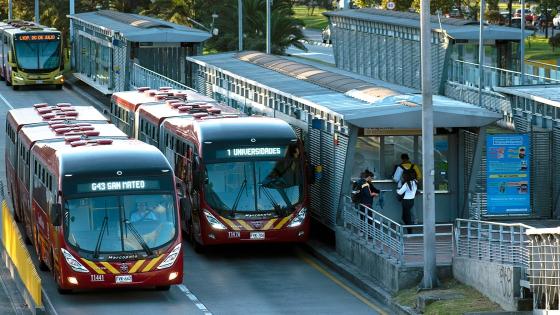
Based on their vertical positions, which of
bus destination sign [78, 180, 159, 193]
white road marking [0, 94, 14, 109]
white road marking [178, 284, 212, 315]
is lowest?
white road marking [178, 284, 212, 315]

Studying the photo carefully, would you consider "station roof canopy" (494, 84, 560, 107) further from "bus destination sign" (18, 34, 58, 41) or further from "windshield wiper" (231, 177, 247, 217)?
"bus destination sign" (18, 34, 58, 41)

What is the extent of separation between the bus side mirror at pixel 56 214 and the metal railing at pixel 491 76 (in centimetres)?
2328

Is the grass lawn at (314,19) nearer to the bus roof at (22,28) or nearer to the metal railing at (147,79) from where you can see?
the bus roof at (22,28)

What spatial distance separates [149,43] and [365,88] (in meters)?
26.7

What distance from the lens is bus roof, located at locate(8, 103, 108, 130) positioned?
3672cm

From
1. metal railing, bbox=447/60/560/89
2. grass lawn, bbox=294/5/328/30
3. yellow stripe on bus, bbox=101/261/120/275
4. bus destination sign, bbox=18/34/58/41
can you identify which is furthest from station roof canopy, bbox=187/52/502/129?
grass lawn, bbox=294/5/328/30

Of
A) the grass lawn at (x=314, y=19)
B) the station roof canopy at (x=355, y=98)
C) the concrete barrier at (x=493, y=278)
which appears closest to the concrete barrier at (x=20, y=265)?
the station roof canopy at (x=355, y=98)

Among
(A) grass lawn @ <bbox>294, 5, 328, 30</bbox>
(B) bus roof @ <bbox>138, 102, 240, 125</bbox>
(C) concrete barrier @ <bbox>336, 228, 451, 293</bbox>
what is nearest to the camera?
(C) concrete barrier @ <bbox>336, 228, 451, 293</bbox>

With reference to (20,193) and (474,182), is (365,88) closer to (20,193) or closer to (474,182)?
(474,182)

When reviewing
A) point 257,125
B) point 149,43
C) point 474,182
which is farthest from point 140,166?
point 149,43

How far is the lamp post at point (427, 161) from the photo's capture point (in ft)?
91.8

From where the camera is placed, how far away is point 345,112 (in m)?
32.3

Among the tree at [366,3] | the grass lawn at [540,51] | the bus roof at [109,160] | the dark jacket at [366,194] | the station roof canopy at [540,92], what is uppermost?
the tree at [366,3]

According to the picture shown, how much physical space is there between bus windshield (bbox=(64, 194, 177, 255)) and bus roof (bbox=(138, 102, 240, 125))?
24.5 ft
